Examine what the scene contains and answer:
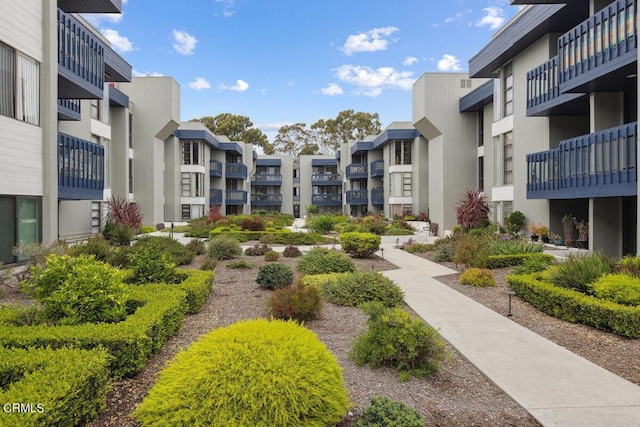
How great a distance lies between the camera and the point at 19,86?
40.0 ft

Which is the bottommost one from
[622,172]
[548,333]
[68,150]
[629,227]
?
[548,333]

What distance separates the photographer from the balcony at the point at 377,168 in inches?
1720

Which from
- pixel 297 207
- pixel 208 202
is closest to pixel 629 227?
pixel 208 202

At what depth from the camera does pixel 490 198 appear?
24359mm

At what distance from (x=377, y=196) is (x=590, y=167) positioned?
30.2 metres

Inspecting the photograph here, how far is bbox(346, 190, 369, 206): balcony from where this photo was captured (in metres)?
48.8

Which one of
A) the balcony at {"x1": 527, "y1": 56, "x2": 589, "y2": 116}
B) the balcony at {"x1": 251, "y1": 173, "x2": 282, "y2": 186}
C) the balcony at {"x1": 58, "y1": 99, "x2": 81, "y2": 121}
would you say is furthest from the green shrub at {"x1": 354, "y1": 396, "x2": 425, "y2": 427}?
the balcony at {"x1": 251, "y1": 173, "x2": 282, "y2": 186}

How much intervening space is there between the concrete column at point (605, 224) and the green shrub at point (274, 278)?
1158 centimetres

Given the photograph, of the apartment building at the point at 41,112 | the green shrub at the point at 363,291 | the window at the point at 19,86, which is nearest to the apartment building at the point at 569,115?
the green shrub at the point at 363,291

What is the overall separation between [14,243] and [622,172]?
1821cm

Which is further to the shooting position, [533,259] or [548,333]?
[533,259]

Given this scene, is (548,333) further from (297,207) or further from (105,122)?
(297,207)

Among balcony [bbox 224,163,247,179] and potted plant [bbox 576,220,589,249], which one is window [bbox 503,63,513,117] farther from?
balcony [bbox 224,163,247,179]

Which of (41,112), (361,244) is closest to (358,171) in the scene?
(361,244)
